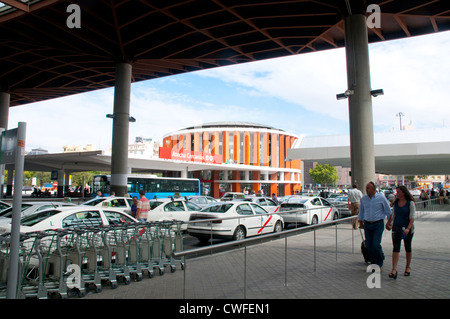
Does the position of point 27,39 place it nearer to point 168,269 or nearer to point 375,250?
point 168,269

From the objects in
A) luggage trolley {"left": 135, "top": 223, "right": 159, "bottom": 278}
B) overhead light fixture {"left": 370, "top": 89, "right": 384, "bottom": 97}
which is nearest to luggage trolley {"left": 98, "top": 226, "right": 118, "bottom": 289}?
luggage trolley {"left": 135, "top": 223, "right": 159, "bottom": 278}

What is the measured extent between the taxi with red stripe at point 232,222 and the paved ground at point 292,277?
3837 mm

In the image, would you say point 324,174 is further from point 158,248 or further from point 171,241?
point 158,248

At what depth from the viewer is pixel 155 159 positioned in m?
42.8

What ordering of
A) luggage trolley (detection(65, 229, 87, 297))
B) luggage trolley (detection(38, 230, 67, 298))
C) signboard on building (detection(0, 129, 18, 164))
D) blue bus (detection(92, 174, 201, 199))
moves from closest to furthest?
signboard on building (detection(0, 129, 18, 164)) < luggage trolley (detection(38, 230, 67, 298)) < luggage trolley (detection(65, 229, 87, 297)) < blue bus (detection(92, 174, 201, 199))

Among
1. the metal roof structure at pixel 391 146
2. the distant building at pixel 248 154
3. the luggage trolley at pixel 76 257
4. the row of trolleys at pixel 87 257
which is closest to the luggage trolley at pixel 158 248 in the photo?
the row of trolleys at pixel 87 257

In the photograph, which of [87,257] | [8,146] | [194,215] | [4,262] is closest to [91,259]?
[87,257]

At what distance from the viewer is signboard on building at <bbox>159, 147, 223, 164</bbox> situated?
4441 cm

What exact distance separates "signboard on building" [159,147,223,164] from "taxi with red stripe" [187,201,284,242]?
103 feet

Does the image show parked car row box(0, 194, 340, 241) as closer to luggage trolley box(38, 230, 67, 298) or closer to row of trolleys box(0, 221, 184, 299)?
row of trolleys box(0, 221, 184, 299)

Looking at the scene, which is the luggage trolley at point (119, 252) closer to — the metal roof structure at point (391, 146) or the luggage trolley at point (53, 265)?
the luggage trolley at point (53, 265)

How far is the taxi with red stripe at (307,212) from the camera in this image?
16188 mm

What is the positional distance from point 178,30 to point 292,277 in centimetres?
2130

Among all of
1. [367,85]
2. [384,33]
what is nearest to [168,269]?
[367,85]
